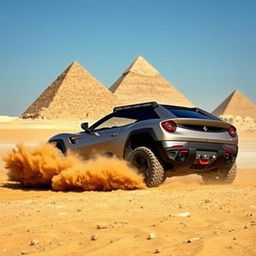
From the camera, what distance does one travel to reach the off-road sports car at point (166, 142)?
8.27 meters

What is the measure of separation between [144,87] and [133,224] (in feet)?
574

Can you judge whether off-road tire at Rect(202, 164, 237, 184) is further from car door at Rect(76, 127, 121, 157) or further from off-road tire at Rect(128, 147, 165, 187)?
car door at Rect(76, 127, 121, 157)

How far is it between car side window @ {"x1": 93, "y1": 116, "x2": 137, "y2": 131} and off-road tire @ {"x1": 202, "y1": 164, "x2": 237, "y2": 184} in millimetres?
1617

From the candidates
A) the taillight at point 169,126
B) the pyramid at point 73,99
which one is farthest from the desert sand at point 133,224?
the pyramid at point 73,99

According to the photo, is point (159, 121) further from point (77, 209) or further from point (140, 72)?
point (140, 72)

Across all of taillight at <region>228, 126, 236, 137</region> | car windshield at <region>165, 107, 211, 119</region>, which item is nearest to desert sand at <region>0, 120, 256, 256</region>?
car windshield at <region>165, 107, 211, 119</region>

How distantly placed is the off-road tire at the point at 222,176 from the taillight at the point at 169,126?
1411 mm

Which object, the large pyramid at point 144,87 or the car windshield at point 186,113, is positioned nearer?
the car windshield at point 186,113

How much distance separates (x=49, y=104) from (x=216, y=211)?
354 feet

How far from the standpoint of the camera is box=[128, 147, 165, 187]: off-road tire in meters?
8.23

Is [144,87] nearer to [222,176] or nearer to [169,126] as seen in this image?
[222,176]

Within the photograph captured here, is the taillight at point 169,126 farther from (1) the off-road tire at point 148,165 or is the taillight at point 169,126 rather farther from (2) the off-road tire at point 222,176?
(2) the off-road tire at point 222,176

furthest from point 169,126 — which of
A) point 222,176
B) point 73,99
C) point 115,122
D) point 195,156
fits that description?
point 73,99

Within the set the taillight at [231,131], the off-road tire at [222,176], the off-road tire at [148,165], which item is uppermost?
the taillight at [231,131]
